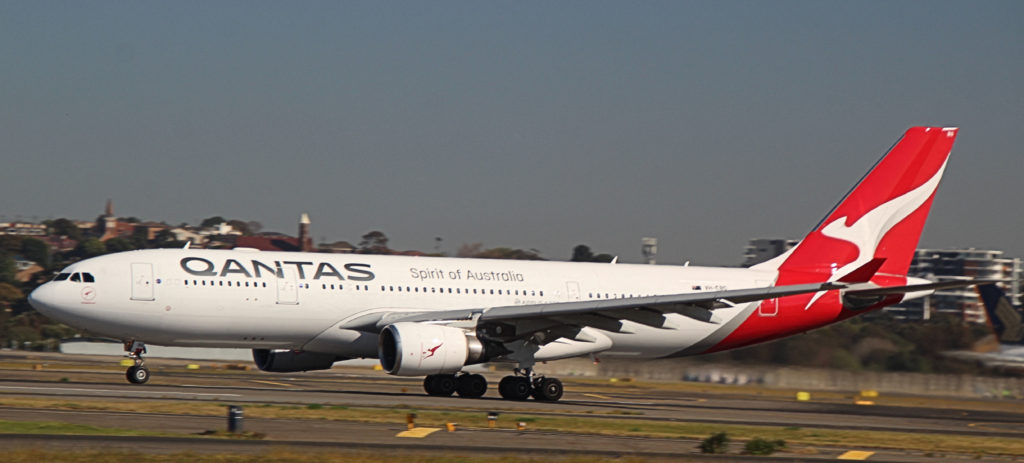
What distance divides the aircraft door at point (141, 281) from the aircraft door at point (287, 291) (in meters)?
3.12

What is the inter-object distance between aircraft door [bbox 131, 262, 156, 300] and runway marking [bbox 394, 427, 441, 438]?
11180 millimetres

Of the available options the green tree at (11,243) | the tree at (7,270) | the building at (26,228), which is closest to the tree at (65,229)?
the building at (26,228)

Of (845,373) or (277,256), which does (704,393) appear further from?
(277,256)

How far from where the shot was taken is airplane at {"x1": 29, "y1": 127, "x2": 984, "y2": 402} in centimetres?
3031

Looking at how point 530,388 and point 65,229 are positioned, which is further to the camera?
point 65,229

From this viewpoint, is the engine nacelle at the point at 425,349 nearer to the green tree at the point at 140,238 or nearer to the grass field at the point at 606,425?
the grass field at the point at 606,425

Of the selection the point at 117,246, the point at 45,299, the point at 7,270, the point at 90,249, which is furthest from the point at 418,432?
the point at 90,249

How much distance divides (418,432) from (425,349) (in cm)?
809

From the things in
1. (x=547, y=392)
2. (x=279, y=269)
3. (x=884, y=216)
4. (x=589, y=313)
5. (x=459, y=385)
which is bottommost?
(x=547, y=392)

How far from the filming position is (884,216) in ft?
126

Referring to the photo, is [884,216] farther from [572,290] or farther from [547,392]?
[547,392]

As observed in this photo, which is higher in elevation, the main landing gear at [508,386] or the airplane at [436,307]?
the airplane at [436,307]

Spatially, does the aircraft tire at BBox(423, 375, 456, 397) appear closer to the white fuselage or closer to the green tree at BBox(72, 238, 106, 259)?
the white fuselage

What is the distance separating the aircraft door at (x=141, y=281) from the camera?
3033cm
